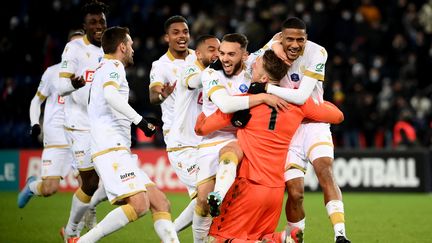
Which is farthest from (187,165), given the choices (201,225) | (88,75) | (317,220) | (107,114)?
(317,220)

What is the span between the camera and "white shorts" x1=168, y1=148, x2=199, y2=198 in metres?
10.1

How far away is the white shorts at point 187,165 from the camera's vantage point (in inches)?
398

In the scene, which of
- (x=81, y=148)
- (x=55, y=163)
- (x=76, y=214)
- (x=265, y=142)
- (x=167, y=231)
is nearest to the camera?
(x=265, y=142)

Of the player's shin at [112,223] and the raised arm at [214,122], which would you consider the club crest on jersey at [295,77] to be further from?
the player's shin at [112,223]

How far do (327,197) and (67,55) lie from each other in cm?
399

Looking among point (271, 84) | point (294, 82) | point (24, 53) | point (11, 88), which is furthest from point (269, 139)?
point (24, 53)

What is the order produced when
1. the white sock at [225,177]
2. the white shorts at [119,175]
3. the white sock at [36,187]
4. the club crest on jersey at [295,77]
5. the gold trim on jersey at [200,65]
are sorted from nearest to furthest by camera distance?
the white sock at [225,177], the white shorts at [119,175], the club crest on jersey at [295,77], the gold trim on jersey at [200,65], the white sock at [36,187]

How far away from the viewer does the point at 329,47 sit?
23203 millimetres

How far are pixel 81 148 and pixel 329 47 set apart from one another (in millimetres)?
13066

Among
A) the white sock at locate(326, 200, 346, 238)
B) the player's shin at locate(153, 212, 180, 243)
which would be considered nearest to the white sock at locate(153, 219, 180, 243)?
the player's shin at locate(153, 212, 180, 243)

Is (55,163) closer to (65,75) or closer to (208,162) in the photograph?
(65,75)

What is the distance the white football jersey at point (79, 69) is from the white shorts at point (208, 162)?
2710mm

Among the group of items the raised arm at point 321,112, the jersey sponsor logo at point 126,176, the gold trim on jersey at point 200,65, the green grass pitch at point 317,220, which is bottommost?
the green grass pitch at point 317,220

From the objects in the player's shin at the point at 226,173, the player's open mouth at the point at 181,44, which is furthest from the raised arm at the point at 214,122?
the player's open mouth at the point at 181,44
